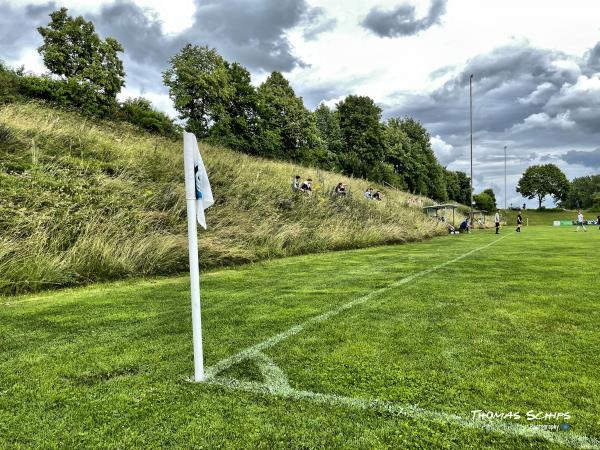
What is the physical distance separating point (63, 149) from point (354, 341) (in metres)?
10.3

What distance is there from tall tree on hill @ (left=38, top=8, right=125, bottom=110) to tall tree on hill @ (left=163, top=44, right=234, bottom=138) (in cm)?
408

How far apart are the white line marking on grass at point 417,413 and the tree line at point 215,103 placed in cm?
1909

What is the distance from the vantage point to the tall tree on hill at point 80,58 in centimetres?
2205

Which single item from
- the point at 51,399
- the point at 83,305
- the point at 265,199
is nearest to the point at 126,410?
the point at 51,399

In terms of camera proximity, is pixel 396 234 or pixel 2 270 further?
pixel 396 234

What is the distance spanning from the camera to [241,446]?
197 centimetres

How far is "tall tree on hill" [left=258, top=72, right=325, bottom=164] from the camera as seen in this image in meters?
30.7

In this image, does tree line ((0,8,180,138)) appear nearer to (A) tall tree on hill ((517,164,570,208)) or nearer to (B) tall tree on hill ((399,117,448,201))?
(B) tall tree on hill ((399,117,448,201))

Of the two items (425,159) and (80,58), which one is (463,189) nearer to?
(425,159)

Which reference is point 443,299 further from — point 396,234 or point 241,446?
point 396,234

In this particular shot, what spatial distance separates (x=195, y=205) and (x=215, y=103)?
26312 mm

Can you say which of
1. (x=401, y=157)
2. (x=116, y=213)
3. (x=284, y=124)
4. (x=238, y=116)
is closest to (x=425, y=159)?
(x=401, y=157)

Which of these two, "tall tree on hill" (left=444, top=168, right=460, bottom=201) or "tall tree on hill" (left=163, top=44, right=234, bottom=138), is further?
"tall tree on hill" (left=444, top=168, right=460, bottom=201)

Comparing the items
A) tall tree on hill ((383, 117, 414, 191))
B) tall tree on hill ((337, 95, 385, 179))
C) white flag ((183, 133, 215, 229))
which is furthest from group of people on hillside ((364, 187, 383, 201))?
tall tree on hill ((383, 117, 414, 191))
